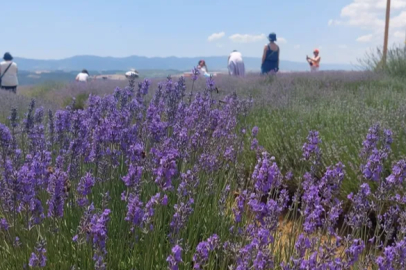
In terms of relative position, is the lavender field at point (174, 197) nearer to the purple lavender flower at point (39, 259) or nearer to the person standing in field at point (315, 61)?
the purple lavender flower at point (39, 259)

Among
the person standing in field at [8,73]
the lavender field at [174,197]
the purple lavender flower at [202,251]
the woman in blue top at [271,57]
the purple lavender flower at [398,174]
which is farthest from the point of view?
the woman in blue top at [271,57]

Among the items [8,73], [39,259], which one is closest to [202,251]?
[39,259]

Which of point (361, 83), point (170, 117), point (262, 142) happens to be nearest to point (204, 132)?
point (170, 117)

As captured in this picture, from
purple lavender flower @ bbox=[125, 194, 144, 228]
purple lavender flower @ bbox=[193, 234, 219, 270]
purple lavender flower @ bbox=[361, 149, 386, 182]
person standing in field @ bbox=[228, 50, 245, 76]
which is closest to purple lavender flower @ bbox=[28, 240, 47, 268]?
purple lavender flower @ bbox=[125, 194, 144, 228]

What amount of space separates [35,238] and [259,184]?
1.10 m

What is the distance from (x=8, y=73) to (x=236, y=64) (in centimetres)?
549

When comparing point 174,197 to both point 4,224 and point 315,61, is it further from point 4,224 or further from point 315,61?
point 315,61

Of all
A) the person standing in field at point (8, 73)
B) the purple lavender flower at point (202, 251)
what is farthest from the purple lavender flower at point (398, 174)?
the person standing in field at point (8, 73)

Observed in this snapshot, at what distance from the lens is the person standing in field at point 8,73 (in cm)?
1024

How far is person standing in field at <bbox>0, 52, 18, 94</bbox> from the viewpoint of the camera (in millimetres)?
10238

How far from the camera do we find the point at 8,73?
10.4 metres

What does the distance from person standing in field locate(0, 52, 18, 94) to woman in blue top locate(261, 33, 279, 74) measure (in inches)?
229

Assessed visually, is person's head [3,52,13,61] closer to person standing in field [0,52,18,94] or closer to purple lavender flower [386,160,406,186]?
person standing in field [0,52,18,94]

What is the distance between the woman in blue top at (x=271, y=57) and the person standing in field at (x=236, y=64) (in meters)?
0.76
